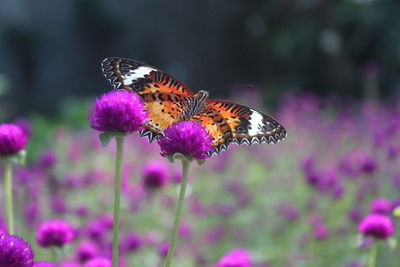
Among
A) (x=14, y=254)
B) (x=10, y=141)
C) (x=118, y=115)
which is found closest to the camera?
(x=14, y=254)

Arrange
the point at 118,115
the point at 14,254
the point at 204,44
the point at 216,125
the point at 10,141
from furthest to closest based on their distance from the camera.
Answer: the point at 204,44 < the point at 216,125 < the point at 10,141 < the point at 118,115 < the point at 14,254

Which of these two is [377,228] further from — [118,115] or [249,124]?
[118,115]

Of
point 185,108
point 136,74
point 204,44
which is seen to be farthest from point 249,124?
point 204,44

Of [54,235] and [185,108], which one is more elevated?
[185,108]

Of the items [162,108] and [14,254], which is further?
[162,108]

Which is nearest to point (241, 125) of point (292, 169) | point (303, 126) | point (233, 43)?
point (292, 169)

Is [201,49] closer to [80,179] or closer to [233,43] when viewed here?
[233,43]

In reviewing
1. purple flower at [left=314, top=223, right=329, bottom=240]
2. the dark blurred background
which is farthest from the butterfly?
the dark blurred background
